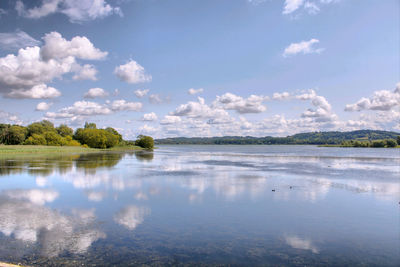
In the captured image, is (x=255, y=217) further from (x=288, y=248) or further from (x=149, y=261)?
(x=149, y=261)

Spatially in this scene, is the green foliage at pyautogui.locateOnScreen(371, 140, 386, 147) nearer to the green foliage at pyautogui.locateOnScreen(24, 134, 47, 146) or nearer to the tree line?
the tree line

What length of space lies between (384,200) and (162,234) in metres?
14.0

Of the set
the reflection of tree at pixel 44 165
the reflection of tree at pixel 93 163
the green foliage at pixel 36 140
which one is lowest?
the reflection of tree at pixel 93 163

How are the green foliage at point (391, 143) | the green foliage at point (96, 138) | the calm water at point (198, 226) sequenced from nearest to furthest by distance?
the calm water at point (198, 226)
the green foliage at point (96, 138)
the green foliage at point (391, 143)

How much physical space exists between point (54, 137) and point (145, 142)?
41.8 m

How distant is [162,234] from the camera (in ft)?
34.0

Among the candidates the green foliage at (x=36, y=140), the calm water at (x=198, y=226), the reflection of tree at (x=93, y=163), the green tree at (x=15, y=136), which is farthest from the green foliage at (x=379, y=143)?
the green tree at (x=15, y=136)

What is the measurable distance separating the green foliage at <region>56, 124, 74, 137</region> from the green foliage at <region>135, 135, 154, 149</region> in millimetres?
31479

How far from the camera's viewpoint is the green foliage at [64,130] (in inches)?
5140

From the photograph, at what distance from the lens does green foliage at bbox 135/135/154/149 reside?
134 metres

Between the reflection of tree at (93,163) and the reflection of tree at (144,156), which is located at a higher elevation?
the reflection of tree at (93,163)

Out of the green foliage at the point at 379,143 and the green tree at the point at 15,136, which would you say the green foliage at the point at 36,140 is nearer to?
the green tree at the point at 15,136

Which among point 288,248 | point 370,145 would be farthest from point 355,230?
point 370,145

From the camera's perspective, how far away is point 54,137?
10556cm
